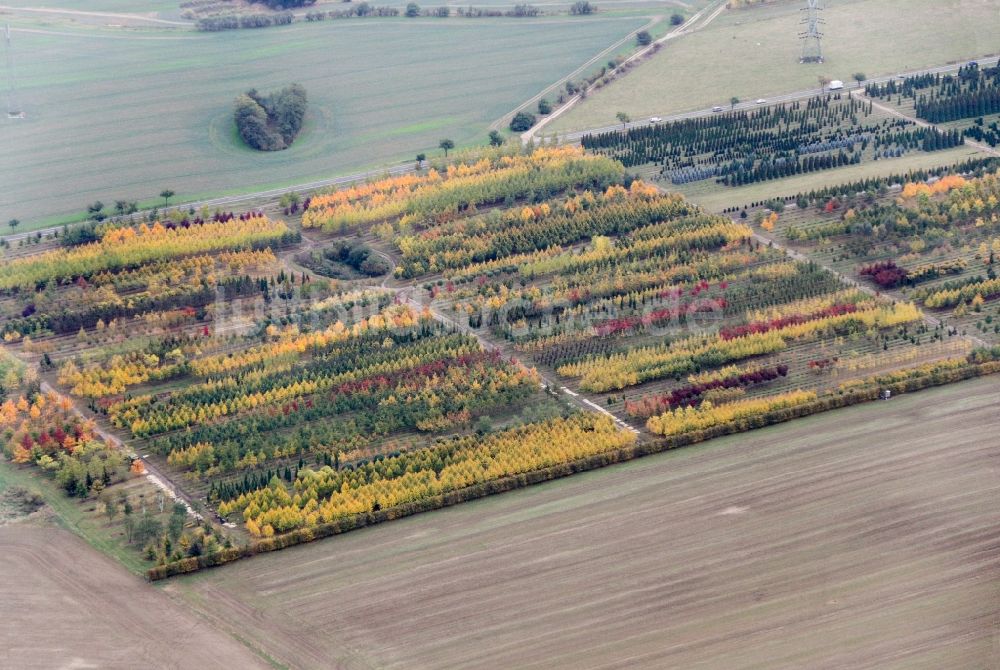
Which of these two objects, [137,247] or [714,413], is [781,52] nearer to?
[714,413]

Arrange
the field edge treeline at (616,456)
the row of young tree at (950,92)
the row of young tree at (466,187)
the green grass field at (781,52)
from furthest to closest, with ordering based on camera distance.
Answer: the green grass field at (781,52) < the row of young tree at (950,92) < the row of young tree at (466,187) < the field edge treeline at (616,456)

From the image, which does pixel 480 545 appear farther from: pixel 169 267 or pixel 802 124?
pixel 802 124

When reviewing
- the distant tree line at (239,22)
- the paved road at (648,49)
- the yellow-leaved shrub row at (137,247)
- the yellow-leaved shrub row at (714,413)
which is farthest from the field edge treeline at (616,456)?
the distant tree line at (239,22)

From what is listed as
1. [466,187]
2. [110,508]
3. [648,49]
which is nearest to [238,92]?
[466,187]

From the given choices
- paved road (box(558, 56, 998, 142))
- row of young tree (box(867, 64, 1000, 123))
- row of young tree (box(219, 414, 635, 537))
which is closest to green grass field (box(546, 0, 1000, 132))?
paved road (box(558, 56, 998, 142))

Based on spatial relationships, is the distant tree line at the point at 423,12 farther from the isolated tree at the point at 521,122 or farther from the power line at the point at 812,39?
the power line at the point at 812,39
